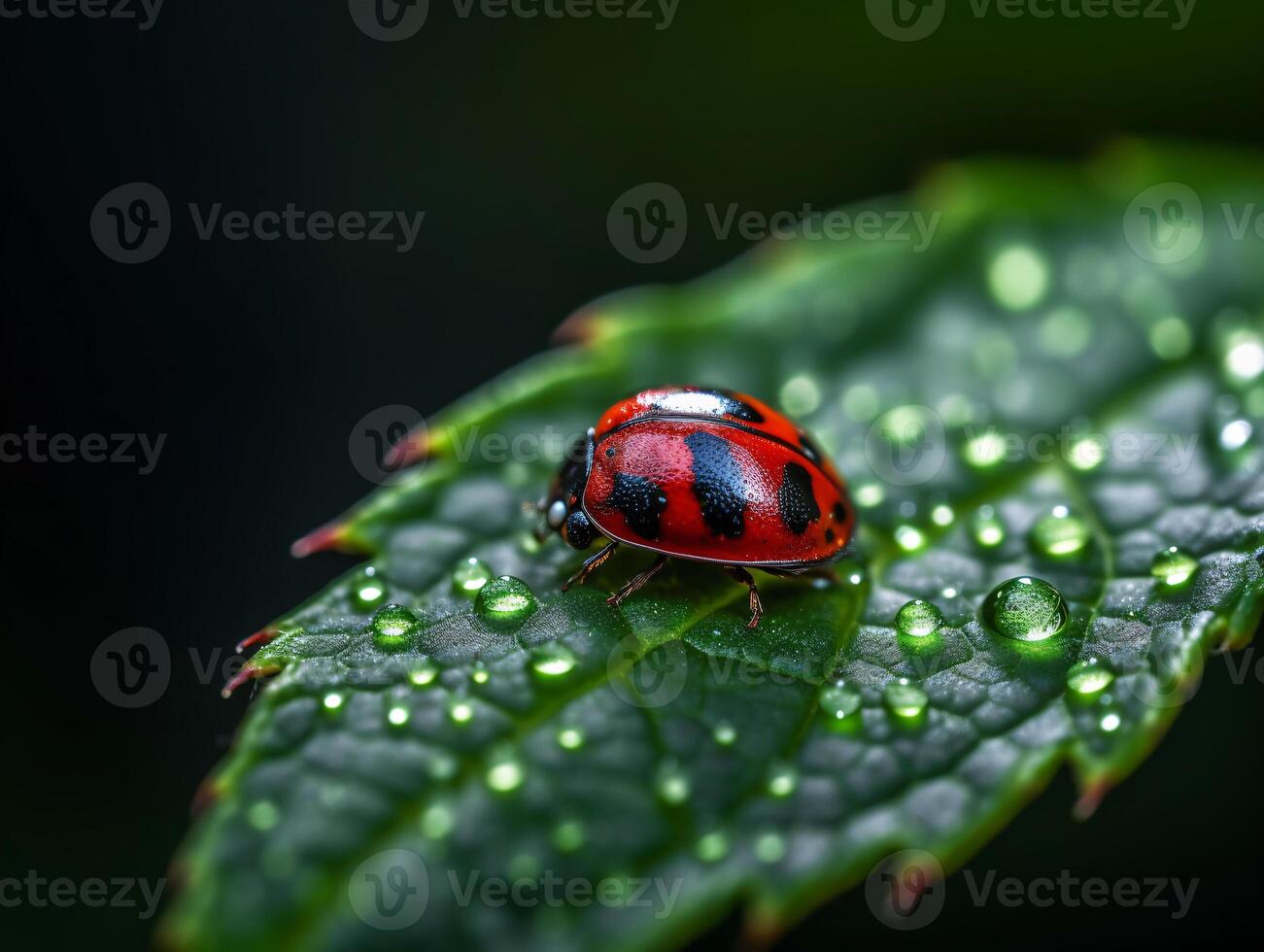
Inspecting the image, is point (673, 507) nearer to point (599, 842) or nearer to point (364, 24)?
point (599, 842)

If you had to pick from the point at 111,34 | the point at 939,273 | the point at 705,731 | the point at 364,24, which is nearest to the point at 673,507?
the point at 705,731

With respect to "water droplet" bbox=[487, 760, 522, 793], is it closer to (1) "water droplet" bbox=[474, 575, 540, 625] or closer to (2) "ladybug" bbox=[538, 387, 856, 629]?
(1) "water droplet" bbox=[474, 575, 540, 625]
